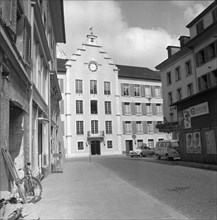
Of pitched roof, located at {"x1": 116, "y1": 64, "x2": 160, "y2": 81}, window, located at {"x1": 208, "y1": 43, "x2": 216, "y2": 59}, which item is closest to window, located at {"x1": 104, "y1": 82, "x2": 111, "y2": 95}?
pitched roof, located at {"x1": 116, "y1": 64, "x2": 160, "y2": 81}

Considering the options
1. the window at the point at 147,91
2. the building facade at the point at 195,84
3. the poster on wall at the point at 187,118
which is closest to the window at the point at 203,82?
the building facade at the point at 195,84

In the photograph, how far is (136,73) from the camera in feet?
174

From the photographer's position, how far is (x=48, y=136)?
16.8 meters

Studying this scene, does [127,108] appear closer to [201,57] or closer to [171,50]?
[171,50]

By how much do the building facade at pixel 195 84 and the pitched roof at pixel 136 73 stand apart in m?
13.2

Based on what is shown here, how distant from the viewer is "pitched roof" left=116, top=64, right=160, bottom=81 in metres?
50.9

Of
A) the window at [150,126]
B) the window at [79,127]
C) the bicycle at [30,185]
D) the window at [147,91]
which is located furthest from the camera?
A: the window at [147,91]

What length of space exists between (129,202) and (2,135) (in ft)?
13.2

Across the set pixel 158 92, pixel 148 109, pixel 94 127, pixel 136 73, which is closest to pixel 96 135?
pixel 94 127

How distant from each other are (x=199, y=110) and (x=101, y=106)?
30.1 meters

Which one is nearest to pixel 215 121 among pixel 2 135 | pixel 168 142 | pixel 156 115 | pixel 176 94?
pixel 168 142

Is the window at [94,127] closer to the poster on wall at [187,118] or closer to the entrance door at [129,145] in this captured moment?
the entrance door at [129,145]

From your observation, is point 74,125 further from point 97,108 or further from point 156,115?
point 156,115

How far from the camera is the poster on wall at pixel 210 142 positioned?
53.0 ft
